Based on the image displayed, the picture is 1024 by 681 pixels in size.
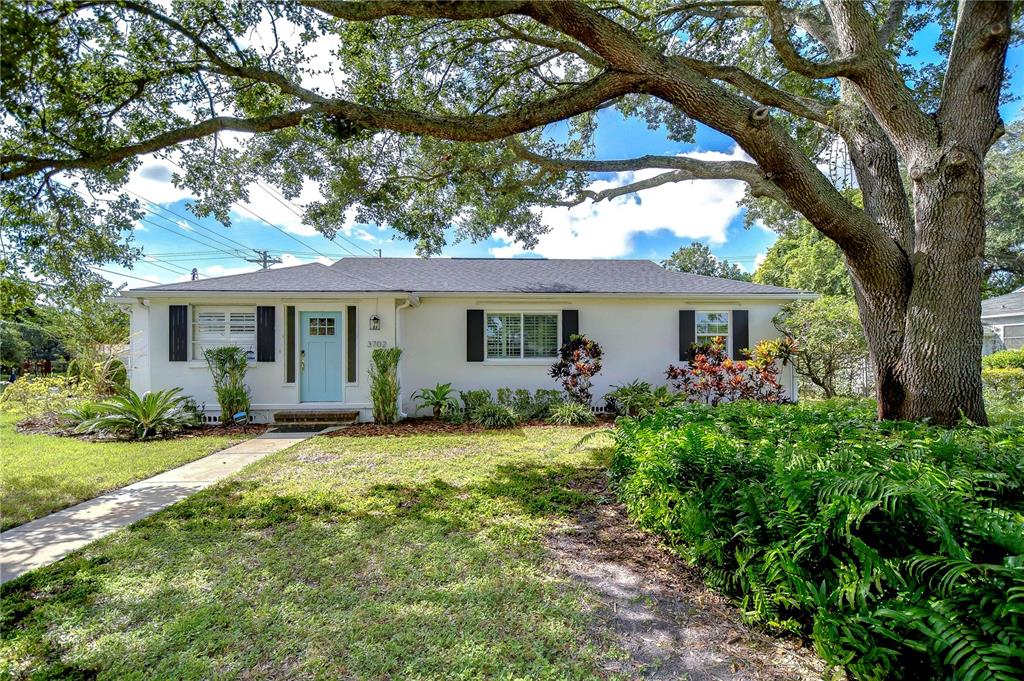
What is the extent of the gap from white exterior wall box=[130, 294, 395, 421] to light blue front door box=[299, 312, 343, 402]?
0.46 feet

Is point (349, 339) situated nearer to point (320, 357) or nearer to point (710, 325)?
point (320, 357)

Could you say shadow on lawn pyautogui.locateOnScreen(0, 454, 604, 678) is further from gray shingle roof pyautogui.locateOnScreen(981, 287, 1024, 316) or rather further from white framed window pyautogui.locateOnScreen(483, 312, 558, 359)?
gray shingle roof pyautogui.locateOnScreen(981, 287, 1024, 316)

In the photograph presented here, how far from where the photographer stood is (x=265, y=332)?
8641 millimetres

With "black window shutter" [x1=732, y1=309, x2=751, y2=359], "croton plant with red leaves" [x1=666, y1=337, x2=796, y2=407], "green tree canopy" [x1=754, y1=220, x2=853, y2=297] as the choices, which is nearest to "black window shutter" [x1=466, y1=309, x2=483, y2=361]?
"croton plant with red leaves" [x1=666, y1=337, x2=796, y2=407]

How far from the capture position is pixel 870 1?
18.9 ft

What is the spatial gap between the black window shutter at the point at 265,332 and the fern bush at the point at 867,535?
8.31 m

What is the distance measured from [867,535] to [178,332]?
10986 millimetres

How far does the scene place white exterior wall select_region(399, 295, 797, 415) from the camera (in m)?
9.63

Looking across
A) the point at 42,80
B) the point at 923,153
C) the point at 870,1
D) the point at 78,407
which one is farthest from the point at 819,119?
the point at 78,407

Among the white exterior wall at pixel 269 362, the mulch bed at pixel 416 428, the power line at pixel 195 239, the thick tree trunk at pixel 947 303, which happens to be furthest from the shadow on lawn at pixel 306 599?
the power line at pixel 195 239

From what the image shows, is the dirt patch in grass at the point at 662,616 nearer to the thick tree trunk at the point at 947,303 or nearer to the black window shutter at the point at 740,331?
the thick tree trunk at the point at 947,303

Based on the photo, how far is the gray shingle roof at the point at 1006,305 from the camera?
530 inches

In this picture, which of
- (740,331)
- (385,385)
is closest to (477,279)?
(385,385)

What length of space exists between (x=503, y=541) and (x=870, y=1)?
863cm
